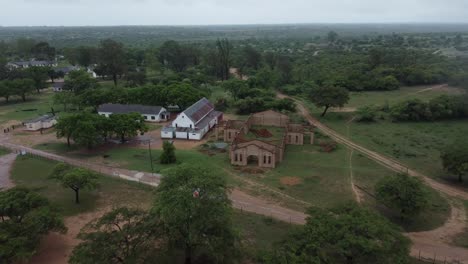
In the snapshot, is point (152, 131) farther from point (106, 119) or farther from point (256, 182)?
point (256, 182)

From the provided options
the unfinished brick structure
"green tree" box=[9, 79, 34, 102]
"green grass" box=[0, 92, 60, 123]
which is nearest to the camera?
the unfinished brick structure

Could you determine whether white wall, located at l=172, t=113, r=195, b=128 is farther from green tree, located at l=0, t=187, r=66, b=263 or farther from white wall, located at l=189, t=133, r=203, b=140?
green tree, located at l=0, t=187, r=66, b=263

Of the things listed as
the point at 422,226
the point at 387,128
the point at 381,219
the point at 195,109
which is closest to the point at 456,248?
the point at 422,226

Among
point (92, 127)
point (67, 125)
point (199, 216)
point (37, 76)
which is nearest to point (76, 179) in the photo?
point (92, 127)

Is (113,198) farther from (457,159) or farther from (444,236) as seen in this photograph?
(457,159)

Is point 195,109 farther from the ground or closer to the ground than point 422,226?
farther from the ground

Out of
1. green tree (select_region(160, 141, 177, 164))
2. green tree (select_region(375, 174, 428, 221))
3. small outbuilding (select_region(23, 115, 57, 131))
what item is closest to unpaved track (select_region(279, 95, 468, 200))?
green tree (select_region(375, 174, 428, 221))

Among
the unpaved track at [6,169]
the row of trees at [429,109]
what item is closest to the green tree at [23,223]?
the unpaved track at [6,169]
